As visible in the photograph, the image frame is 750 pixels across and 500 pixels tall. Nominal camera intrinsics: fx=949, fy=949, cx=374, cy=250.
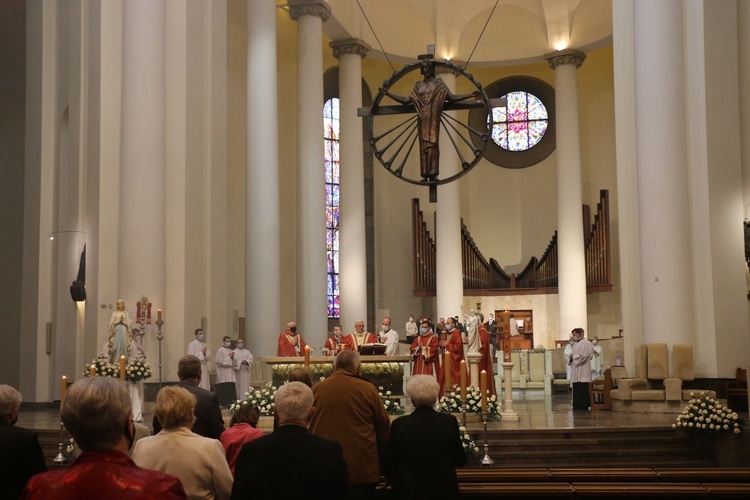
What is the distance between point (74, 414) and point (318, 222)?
18.8m

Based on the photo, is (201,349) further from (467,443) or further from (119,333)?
(467,443)

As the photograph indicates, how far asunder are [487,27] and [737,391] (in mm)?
15248

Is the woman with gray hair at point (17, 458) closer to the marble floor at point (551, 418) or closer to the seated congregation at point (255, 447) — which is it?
the seated congregation at point (255, 447)

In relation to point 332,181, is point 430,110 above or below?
below

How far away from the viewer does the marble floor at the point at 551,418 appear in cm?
1208

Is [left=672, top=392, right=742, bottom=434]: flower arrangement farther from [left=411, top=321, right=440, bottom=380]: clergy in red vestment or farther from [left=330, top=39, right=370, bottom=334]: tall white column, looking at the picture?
[left=330, top=39, right=370, bottom=334]: tall white column

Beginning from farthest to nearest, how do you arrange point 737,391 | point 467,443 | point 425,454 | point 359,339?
point 359,339
point 737,391
point 467,443
point 425,454

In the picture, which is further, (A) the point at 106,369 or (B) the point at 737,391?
(B) the point at 737,391

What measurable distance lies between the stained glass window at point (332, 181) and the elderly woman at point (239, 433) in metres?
20.1

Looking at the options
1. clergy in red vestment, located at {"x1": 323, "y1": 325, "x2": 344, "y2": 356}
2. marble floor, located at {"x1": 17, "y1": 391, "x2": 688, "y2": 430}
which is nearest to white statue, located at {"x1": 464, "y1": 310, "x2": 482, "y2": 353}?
marble floor, located at {"x1": 17, "y1": 391, "x2": 688, "y2": 430}

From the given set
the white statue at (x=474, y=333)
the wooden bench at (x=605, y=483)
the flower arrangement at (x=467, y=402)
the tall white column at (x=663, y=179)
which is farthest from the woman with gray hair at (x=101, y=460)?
the white statue at (x=474, y=333)

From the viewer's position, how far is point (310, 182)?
2152cm

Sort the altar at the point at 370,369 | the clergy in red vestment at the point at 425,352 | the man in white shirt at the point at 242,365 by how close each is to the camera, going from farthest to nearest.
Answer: the man in white shirt at the point at 242,365 < the clergy in red vestment at the point at 425,352 < the altar at the point at 370,369

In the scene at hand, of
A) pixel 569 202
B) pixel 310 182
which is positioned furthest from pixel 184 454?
pixel 569 202
